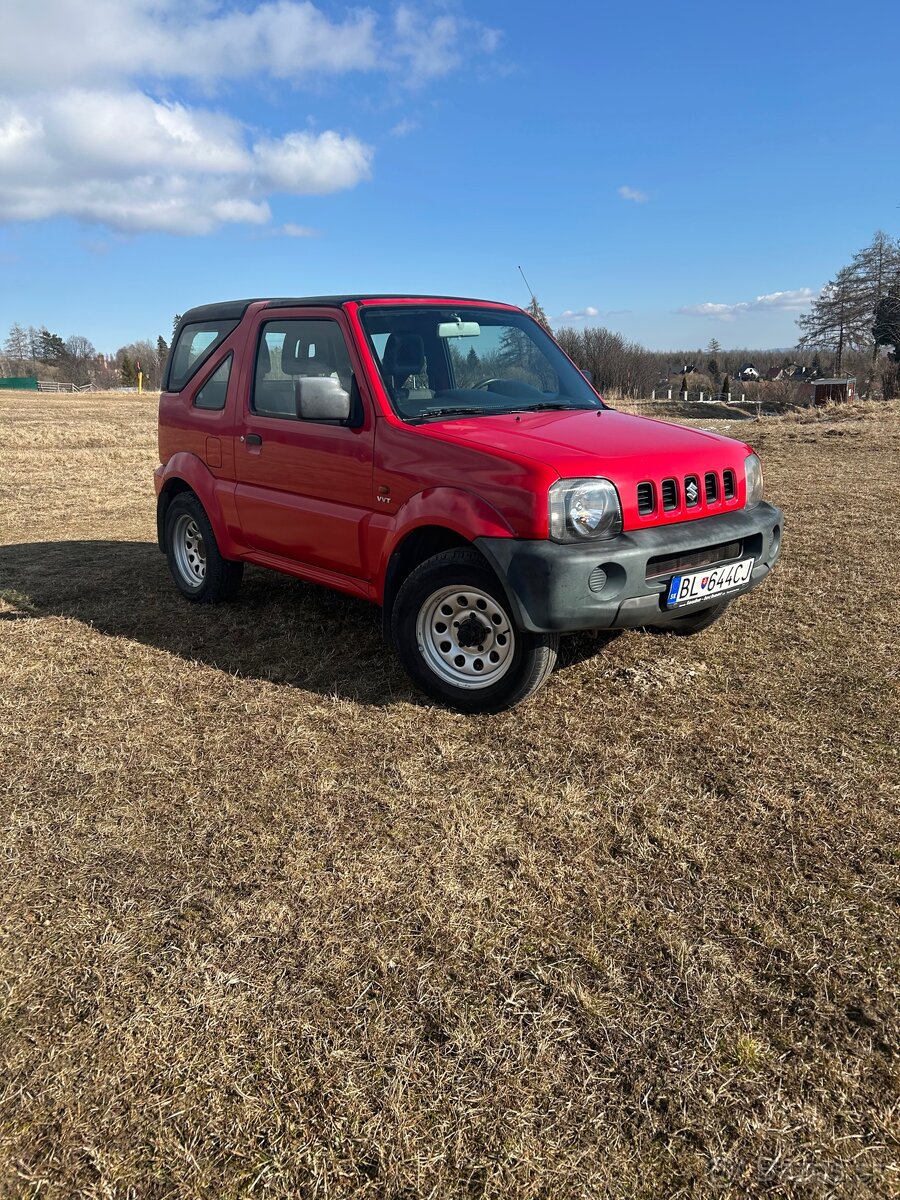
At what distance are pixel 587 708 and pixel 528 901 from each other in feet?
4.73

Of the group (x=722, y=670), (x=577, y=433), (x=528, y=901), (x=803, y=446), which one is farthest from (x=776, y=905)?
(x=803, y=446)

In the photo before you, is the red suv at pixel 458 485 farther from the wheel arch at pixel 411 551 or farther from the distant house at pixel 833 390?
the distant house at pixel 833 390

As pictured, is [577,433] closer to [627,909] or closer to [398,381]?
[398,381]

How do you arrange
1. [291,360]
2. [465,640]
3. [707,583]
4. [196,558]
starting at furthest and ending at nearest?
1. [196,558]
2. [291,360]
3. [465,640]
4. [707,583]

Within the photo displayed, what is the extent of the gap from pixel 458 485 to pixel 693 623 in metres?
1.90

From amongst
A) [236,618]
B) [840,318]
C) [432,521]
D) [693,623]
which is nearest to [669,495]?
[432,521]

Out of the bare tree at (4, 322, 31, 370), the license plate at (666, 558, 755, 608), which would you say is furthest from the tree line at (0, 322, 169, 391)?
the license plate at (666, 558, 755, 608)

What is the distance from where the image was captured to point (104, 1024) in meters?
2.08

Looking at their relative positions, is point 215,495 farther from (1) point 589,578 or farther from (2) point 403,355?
(1) point 589,578

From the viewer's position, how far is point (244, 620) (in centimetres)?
532

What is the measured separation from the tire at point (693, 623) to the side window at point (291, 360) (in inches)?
91.0

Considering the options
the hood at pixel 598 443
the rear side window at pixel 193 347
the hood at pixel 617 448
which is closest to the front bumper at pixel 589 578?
the hood at pixel 617 448

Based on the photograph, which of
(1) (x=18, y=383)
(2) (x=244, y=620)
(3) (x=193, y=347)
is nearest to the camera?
(2) (x=244, y=620)

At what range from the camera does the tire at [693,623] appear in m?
4.61
